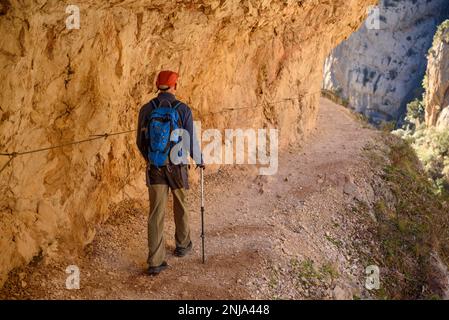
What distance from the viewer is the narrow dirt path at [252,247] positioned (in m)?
4.32

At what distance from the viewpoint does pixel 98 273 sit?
455 centimetres

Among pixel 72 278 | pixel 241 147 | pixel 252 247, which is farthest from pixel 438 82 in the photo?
pixel 72 278

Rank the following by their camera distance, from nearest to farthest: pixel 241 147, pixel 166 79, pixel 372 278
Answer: pixel 166 79 → pixel 372 278 → pixel 241 147

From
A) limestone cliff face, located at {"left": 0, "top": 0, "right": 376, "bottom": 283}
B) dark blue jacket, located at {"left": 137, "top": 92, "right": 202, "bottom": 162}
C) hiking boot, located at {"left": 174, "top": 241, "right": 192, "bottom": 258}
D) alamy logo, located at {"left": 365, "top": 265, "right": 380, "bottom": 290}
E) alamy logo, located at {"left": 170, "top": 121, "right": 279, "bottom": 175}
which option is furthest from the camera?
alamy logo, located at {"left": 170, "top": 121, "right": 279, "bottom": 175}

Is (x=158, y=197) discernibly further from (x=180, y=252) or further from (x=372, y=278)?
(x=372, y=278)

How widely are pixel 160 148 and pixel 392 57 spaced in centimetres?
5113

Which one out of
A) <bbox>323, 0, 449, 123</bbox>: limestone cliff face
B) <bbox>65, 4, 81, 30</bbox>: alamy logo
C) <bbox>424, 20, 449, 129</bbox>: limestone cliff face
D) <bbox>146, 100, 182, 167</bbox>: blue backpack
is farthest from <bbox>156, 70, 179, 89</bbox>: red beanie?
<bbox>323, 0, 449, 123</bbox>: limestone cliff face

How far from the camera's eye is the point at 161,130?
4359mm

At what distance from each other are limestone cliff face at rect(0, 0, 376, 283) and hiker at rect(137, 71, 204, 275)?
89 centimetres

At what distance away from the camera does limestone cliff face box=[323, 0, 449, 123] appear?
4900cm

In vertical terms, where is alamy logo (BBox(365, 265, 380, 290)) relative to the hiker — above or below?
below

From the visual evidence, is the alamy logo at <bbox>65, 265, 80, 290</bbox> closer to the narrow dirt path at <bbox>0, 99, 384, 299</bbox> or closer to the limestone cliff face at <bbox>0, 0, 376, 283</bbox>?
the narrow dirt path at <bbox>0, 99, 384, 299</bbox>
